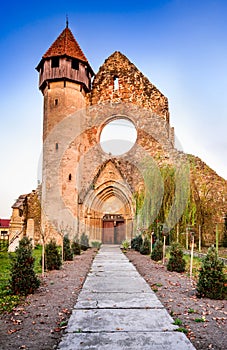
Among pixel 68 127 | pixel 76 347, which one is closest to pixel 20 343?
pixel 76 347

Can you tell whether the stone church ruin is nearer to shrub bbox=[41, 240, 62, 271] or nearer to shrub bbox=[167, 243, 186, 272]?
shrub bbox=[167, 243, 186, 272]

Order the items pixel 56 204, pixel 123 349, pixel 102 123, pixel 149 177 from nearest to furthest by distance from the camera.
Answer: pixel 123 349 → pixel 149 177 → pixel 56 204 → pixel 102 123

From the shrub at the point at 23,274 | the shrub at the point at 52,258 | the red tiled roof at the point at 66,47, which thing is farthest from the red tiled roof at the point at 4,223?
the shrub at the point at 23,274

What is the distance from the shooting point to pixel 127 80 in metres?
21.7

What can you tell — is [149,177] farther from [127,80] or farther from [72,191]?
[127,80]

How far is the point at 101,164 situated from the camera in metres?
20.0

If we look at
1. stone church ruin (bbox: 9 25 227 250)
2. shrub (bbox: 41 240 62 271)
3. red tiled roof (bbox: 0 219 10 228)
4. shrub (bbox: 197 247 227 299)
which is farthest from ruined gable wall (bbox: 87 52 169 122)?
red tiled roof (bbox: 0 219 10 228)

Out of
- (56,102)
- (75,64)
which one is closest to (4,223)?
(56,102)

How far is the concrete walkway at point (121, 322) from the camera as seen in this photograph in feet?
10.5

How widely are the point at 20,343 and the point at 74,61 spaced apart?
18176 mm

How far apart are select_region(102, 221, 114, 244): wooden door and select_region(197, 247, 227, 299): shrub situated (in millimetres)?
16054

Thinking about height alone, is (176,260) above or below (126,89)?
below

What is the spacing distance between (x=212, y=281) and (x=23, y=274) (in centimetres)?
326

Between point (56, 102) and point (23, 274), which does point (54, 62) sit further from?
point (23, 274)
